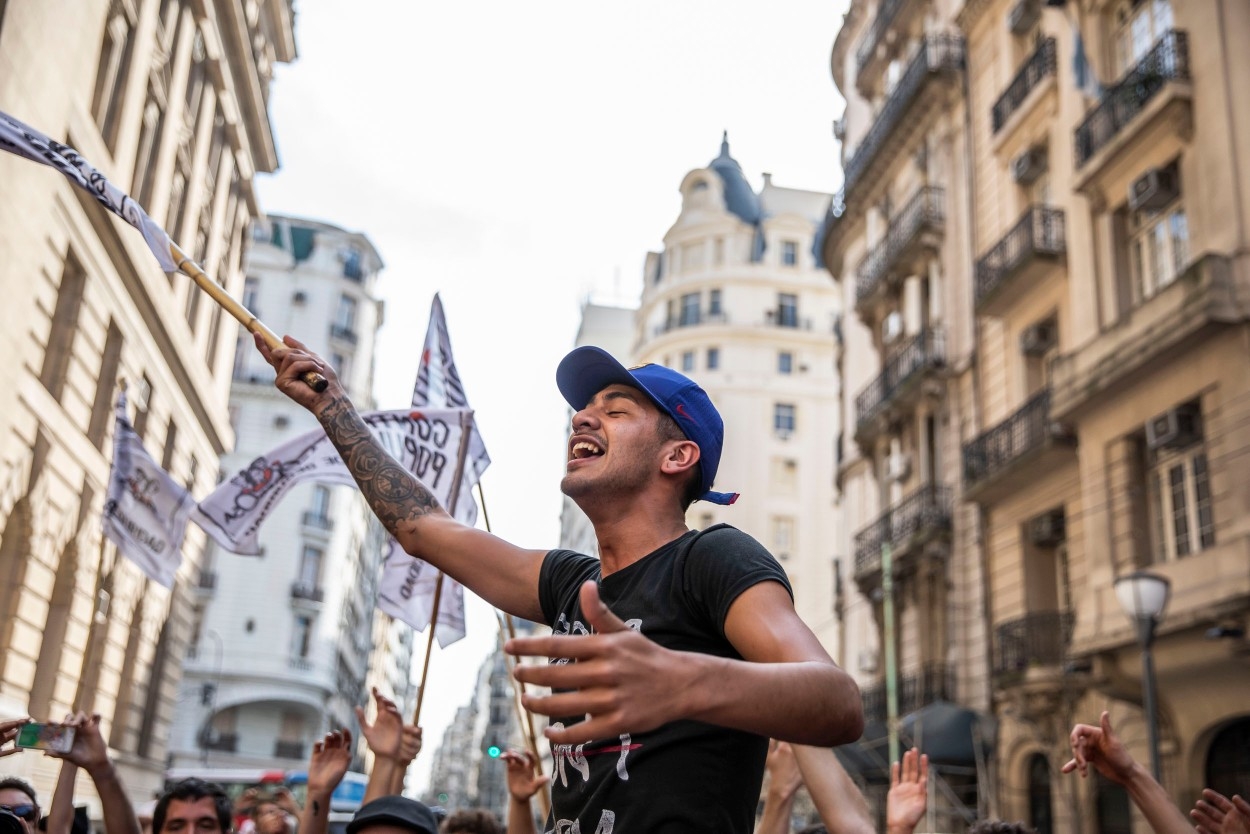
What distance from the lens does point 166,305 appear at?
2314 centimetres

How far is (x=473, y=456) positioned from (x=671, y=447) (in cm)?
629

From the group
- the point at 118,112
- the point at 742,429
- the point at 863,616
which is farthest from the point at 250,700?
the point at 118,112

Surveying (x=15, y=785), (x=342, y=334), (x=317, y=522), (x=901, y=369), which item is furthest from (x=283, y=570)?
(x=15, y=785)

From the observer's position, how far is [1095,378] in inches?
730

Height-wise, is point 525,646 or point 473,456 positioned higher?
point 473,456

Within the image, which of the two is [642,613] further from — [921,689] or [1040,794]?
[921,689]

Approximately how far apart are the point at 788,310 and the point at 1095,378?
4600 centimetres

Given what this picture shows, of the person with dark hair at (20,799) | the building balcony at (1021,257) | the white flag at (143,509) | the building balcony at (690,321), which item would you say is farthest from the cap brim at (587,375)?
the building balcony at (690,321)

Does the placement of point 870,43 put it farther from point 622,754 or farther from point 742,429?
point 622,754

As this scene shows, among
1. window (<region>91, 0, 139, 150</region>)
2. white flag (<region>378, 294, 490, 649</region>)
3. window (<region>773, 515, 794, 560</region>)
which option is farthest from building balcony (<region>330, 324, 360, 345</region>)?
white flag (<region>378, 294, 490, 649</region>)

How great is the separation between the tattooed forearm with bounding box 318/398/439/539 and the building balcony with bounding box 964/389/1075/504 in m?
18.2

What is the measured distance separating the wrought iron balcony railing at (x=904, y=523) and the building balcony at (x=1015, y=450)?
1841 millimetres

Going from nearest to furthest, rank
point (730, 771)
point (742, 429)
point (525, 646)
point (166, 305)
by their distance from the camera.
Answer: point (525, 646)
point (730, 771)
point (166, 305)
point (742, 429)

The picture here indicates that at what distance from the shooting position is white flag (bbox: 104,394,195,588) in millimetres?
10664
